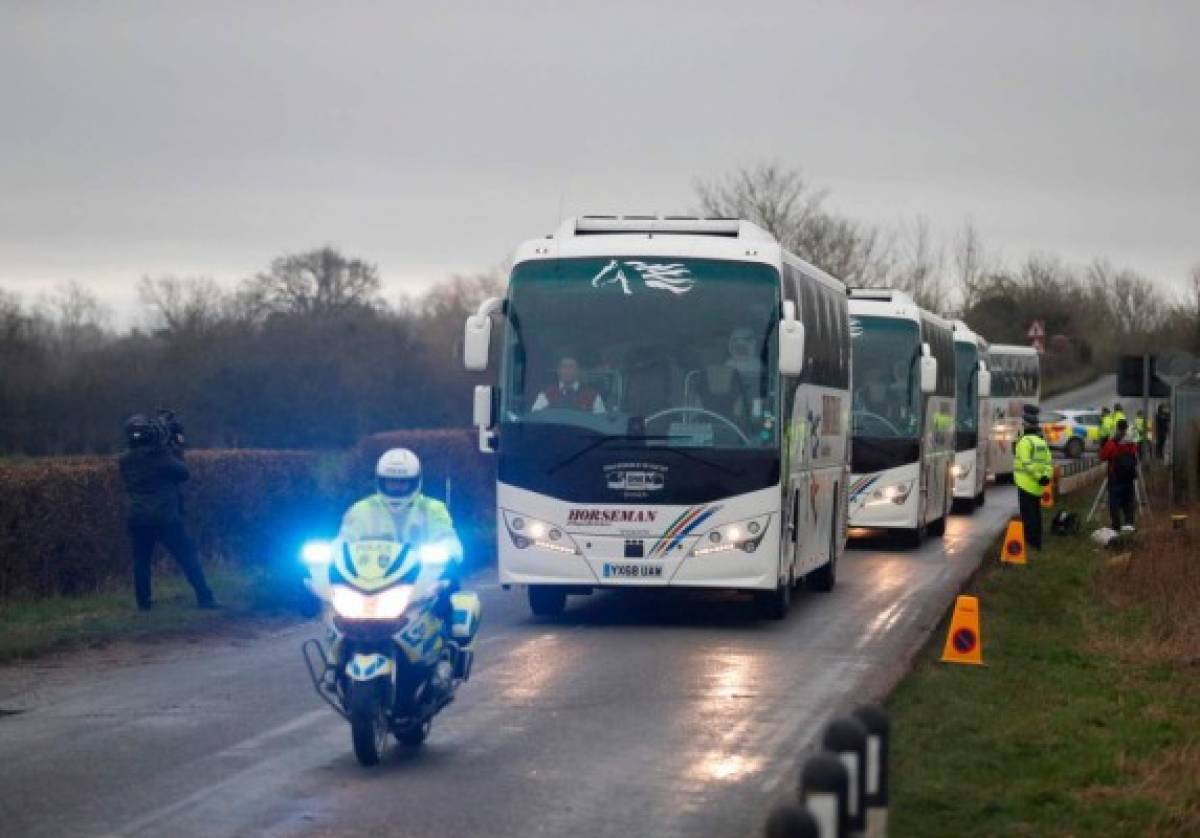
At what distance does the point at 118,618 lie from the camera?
64.4 feet

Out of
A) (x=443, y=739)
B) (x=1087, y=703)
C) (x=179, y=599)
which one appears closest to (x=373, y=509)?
(x=443, y=739)

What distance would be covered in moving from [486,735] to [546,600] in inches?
314

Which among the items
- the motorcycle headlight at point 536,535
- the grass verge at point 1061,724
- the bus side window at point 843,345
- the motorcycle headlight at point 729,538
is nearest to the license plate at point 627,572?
the motorcycle headlight at point 536,535

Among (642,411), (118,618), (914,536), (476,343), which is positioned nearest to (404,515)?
(476,343)

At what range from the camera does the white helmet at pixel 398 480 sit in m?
11.9

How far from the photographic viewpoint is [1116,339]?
12125 centimetres

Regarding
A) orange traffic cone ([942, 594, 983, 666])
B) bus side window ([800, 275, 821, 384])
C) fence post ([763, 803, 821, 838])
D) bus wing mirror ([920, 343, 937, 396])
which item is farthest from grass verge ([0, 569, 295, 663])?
bus wing mirror ([920, 343, 937, 396])

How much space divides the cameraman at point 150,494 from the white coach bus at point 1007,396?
1446 inches

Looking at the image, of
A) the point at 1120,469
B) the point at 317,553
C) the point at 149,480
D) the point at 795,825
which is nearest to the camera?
the point at 795,825

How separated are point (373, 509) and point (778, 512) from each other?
840 cm

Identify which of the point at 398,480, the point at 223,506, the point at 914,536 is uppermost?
the point at 398,480

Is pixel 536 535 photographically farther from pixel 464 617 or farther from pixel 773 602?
pixel 464 617

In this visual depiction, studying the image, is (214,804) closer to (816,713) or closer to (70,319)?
(816,713)

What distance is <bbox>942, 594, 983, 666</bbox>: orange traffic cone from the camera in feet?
55.0
